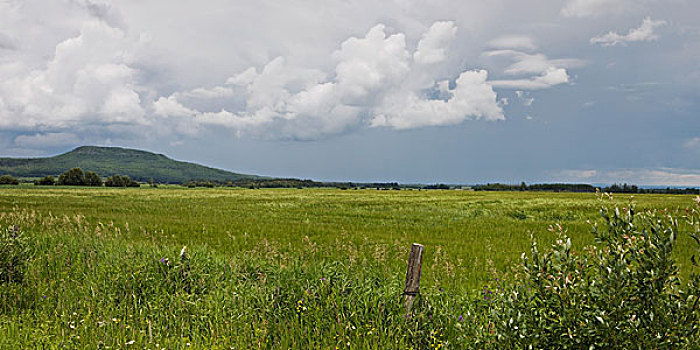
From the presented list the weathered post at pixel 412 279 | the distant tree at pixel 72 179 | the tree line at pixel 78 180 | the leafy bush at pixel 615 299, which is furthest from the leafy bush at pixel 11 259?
the distant tree at pixel 72 179

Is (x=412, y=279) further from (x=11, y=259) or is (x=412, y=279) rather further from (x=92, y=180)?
(x=92, y=180)

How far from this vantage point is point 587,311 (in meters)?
4.11

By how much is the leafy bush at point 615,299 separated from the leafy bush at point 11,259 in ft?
33.0

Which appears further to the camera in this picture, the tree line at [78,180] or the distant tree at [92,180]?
the distant tree at [92,180]

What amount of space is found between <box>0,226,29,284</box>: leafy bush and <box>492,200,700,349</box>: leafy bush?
10.0 m

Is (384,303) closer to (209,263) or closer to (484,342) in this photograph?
(484,342)

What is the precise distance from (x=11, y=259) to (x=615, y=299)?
11224mm

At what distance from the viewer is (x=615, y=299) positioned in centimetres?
399

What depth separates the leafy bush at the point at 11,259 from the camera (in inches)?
374

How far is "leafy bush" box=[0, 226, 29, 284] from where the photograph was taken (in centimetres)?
950

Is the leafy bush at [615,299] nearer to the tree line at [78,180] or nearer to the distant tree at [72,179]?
the tree line at [78,180]

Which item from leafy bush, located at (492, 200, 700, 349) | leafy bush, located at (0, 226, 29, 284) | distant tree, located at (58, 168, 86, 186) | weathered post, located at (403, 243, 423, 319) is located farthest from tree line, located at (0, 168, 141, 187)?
leafy bush, located at (492, 200, 700, 349)

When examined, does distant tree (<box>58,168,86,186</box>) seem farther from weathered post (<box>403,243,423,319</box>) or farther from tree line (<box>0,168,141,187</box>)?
weathered post (<box>403,243,423,319</box>)

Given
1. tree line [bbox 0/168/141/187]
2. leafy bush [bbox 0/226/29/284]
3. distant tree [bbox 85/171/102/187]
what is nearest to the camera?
leafy bush [bbox 0/226/29/284]
